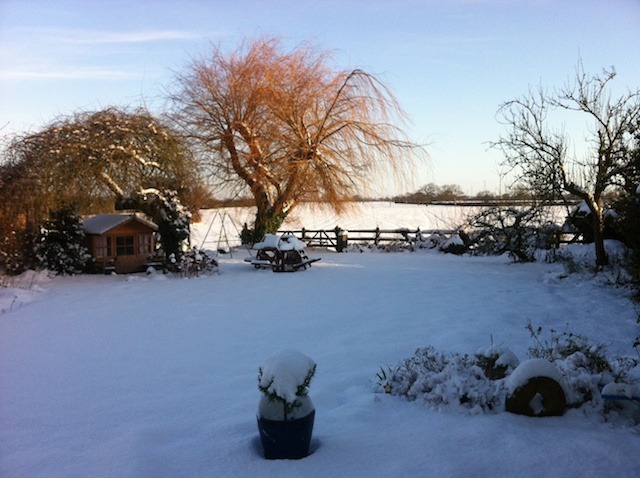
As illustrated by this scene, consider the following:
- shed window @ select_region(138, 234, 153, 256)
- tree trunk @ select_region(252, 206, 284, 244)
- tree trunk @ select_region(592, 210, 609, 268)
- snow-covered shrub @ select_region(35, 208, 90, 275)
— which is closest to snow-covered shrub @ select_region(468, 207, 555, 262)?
tree trunk @ select_region(592, 210, 609, 268)

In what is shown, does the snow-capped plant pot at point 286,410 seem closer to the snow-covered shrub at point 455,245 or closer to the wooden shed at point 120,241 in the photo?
the wooden shed at point 120,241

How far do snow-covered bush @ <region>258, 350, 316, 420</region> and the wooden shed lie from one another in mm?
10977

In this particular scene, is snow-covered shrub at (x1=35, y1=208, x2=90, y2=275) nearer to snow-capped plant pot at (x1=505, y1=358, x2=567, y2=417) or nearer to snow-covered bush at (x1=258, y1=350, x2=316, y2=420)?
snow-covered bush at (x1=258, y1=350, x2=316, y2=420)

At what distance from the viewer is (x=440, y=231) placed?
1984cm

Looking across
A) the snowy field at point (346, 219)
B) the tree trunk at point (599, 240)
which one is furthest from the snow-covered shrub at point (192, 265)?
the tree trunk at point (599, 240)

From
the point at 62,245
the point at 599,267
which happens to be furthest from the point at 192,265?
the point at 599,267

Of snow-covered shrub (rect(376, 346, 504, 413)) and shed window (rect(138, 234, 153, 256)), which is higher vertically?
shed window (rect(138, 234, 153, 256))

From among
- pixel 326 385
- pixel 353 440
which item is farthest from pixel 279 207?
pixel 353 440

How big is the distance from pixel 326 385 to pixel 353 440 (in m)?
1.30

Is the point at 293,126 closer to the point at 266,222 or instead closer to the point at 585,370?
the point at 266,222

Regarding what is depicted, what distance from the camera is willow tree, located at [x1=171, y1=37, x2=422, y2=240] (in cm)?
1894

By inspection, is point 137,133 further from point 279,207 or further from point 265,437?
point 265,437

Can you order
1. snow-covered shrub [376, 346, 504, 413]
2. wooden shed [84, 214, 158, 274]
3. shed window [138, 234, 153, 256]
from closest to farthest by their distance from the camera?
snow-covered shrub [376, 346, 504, 413]
wooden shed [84, 214, 158, 274]
shed window [138, 234, 153, 256]

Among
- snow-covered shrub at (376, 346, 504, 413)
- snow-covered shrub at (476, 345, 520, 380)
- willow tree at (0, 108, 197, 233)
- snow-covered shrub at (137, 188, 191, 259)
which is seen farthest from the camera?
snow-covered shrub at (137, 188, 191, 259)
